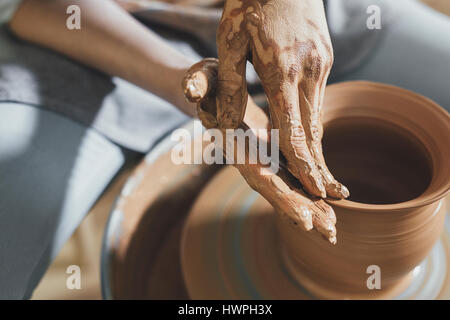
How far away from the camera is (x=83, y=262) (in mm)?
1597

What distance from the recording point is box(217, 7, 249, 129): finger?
728mm

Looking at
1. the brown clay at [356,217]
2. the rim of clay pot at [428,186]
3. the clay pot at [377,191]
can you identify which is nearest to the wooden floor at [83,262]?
the brown clay at [356,217]

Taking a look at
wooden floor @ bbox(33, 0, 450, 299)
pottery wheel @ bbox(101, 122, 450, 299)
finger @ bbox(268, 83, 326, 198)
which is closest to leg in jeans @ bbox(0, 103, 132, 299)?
pottery wheel @ bbox(101, 122, 450, 299)

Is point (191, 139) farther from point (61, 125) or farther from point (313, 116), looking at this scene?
point (313, 116)

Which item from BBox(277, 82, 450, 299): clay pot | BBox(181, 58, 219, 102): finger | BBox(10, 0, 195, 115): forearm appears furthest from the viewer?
BBox(10, 0, 195, 115): forearm

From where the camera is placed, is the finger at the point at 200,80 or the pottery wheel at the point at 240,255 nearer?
the finger at the point at 200,80

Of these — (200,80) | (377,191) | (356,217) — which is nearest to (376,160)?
(377,191)

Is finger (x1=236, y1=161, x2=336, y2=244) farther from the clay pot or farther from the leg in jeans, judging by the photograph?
the leg in jeans

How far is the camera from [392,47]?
1.35 meters

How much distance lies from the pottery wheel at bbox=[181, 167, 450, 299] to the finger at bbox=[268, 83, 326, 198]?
0.35 metres

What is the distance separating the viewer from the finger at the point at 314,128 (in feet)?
2.41

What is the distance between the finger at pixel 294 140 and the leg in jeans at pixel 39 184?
2.21ft

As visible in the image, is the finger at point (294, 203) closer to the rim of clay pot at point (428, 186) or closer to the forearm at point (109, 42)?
the rim of clay pot at point (428, 186)
